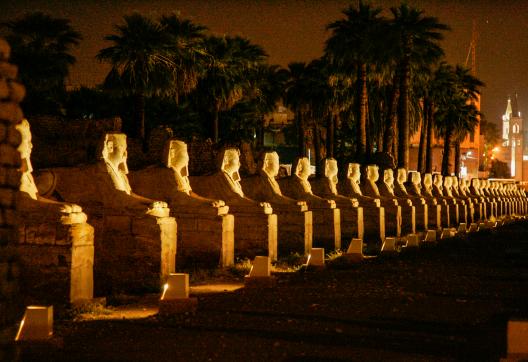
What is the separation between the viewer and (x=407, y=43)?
129 ft

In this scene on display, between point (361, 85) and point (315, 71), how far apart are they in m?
10.4

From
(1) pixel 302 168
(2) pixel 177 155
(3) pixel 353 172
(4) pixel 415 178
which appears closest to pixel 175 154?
(2) pixel 177 155

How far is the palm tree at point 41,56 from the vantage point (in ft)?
108

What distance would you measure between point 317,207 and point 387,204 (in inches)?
263

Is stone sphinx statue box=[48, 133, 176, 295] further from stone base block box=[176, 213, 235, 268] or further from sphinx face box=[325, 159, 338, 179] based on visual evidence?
sphinx face box=[325, 159, 338, 179]

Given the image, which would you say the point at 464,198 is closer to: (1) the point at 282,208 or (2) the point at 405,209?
(2) the point at 405,209

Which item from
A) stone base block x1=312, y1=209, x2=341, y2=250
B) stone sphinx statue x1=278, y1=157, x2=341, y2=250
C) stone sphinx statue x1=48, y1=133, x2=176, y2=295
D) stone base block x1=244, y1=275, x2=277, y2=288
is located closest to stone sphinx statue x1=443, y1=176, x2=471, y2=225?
stone sphinx statue x1=278, y1=157, x2=341, y2=250

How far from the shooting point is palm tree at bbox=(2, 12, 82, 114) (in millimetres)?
32781

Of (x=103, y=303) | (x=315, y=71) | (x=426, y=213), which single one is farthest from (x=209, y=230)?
(x=315, y=71)

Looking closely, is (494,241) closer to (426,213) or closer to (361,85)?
(426,213)

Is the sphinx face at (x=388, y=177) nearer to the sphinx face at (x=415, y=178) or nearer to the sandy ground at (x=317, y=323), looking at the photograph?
the sphinx face at (x=415, y=178)

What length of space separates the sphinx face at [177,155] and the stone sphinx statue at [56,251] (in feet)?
16.3

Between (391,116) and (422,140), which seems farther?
(422,140)

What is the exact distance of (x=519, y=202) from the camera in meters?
74.7
